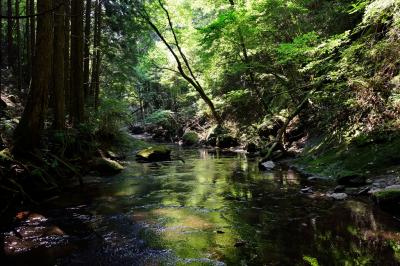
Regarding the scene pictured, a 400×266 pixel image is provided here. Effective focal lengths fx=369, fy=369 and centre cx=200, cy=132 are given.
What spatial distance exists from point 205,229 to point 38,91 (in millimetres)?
5599

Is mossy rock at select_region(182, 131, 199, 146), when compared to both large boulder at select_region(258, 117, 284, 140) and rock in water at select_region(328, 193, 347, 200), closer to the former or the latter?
large boulder at select_region(258, 117, 284, 140)

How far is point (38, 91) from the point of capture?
9234mm

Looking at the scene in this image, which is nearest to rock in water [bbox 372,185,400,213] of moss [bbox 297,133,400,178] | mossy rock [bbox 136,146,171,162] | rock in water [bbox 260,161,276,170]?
moss [bbox 297,133,400,178]

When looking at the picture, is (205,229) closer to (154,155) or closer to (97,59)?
(154,155)

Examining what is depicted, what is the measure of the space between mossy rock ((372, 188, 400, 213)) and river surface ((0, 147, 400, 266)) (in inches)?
7.3

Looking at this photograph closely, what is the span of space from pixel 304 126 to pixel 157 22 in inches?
526

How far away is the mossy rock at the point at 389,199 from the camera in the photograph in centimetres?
691

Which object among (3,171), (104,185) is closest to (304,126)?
(104,185)

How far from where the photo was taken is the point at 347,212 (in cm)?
728

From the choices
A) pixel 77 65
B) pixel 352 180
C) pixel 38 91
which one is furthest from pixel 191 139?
pixel 352 180

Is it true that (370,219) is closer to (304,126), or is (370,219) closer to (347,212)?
(347,212)

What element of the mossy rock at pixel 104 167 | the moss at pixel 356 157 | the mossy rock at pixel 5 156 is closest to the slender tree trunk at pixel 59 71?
the mossy rock at pixel 104 167

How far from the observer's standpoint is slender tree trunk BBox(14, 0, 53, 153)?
9.10 metres

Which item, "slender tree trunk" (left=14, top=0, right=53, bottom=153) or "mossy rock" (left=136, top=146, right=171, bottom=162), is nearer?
"slender tree trunk" (left=14, top=0, right=53, bottom=153)
